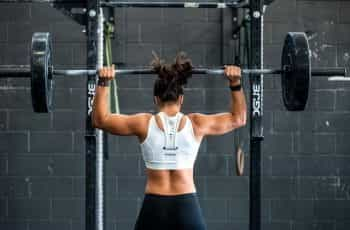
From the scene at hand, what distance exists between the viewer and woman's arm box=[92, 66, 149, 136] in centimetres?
275

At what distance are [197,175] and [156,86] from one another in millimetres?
1643

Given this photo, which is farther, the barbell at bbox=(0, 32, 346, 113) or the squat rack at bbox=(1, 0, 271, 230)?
the squat rack at bbox=(1, 0, 271, 230)

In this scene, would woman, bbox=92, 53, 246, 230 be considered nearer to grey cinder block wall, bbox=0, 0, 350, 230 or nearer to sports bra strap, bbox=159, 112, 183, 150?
sports bra strap, bbox=159, 112, 183, 150

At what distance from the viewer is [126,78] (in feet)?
14.0

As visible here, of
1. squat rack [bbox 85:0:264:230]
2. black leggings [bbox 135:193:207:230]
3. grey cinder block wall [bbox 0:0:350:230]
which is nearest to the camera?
black leggings [bbox 135:193:207:230]

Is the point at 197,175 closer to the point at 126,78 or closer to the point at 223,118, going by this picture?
the point at 126,78

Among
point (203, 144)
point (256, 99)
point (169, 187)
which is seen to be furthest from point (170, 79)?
point (203, 144)

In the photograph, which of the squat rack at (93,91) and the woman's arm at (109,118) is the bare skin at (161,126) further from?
the squat rack at (93,91)

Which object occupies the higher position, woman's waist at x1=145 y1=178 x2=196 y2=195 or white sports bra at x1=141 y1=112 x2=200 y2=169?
white sports bra at x1=141 y1=112 x2=200 y2=169

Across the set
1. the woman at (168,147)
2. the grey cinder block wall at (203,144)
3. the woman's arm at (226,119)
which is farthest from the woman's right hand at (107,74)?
the grey cinder block wall at (203,144)

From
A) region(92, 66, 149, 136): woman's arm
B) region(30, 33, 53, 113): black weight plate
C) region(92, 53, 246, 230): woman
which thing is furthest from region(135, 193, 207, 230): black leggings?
region(30, 33, 53, 113): black weight plate

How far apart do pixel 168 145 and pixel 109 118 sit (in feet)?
0.95

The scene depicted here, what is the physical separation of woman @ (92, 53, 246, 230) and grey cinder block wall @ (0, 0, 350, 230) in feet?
4.90

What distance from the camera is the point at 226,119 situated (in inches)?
112
